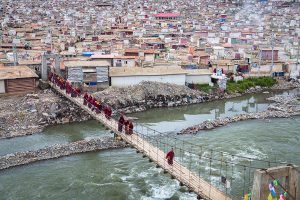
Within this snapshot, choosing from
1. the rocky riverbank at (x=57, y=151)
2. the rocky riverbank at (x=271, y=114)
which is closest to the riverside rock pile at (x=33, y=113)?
the rocky riverbank at (x=57, y=151)

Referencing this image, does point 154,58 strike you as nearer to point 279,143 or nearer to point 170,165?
point 279,143

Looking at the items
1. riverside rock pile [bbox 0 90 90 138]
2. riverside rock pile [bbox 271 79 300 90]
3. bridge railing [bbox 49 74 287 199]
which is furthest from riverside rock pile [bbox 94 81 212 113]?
riverside rock pile [bbox 271 79 300 90]

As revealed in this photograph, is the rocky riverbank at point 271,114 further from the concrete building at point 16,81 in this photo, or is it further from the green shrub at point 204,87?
the concrete building at point 16,81

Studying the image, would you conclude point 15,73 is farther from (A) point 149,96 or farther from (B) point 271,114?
(B) point 271,114

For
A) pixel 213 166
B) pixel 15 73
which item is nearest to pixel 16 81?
pixel 15 73

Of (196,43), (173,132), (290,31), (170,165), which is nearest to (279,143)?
(173,132)

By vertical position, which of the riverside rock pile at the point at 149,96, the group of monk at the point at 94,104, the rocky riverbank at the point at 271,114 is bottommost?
the rocky riverbank at the point at 271,114

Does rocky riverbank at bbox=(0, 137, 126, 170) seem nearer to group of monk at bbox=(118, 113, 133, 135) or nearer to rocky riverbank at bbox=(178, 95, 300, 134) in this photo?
group of monk at bbox=(118, 113, 133, 135)
